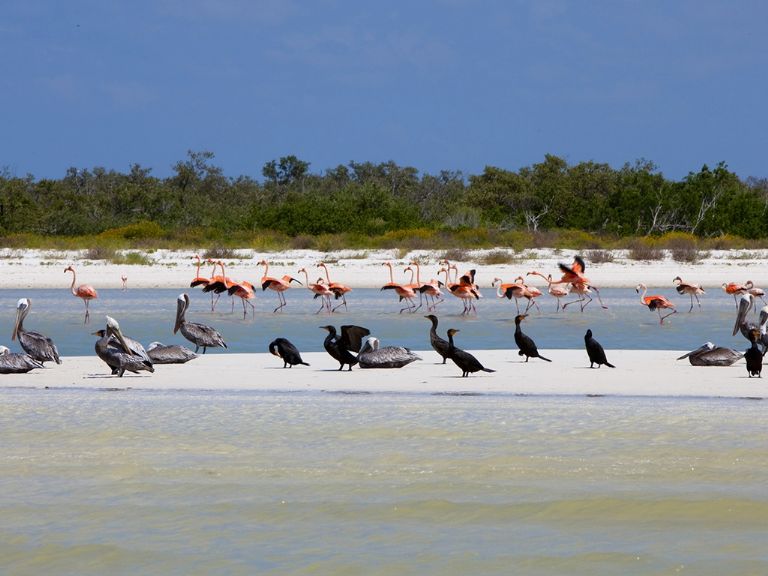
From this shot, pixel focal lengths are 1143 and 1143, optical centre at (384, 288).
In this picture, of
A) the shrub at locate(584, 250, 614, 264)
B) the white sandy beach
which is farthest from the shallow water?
the shrub at locate(584, 250, 614, 264)

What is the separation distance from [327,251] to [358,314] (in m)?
15.3

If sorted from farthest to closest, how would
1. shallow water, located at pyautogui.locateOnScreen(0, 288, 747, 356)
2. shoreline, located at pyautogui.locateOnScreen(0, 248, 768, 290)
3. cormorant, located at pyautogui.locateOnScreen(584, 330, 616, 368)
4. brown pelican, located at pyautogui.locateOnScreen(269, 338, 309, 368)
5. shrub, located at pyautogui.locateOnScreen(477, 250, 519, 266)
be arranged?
1. shrub, located at pyautogui.locateOnScreen(477, 250, 519, 266)
2. shoreline, located at pyautogui.locateOnScreen(0, 248, 768, 290)
3. shallow water, located at pyautogui.locateOnScreen(0, 288, 747, 356)
4. brown pelican, located at pyautogui.locateOnScreen(269, 338, 309, 368)
5. cormorant, located at pyautogui.locateOnScreen(584, 330, 616, 368)

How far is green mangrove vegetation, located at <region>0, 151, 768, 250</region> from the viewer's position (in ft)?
123

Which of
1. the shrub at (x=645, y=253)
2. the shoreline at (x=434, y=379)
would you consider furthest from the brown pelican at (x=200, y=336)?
the shrub at (x=645, y=253)

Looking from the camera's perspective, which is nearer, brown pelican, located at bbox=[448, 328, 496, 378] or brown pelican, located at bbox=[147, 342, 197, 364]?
brown pelican, located at bbox=[448, 328, 496, 378]

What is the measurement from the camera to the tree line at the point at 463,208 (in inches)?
1722

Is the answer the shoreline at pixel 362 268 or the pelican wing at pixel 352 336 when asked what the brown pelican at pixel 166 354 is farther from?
the shoreline at pixel 362 268

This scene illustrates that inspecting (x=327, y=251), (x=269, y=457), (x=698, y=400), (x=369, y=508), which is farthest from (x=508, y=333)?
(x=327, y=251)

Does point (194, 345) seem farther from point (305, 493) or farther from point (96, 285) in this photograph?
point (96, 285)

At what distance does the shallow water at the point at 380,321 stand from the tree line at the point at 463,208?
691 inches

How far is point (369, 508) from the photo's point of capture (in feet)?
19.5

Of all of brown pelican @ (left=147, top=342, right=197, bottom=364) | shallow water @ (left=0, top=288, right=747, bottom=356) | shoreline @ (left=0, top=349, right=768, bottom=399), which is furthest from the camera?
shallow water @ (left=0, top=288, right=747, bottom=356)

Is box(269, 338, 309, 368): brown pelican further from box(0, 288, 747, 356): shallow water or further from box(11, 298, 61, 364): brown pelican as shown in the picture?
box(0, 288, 747, 356): shallow water

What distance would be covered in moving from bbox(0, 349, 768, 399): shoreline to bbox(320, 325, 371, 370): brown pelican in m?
0.14
